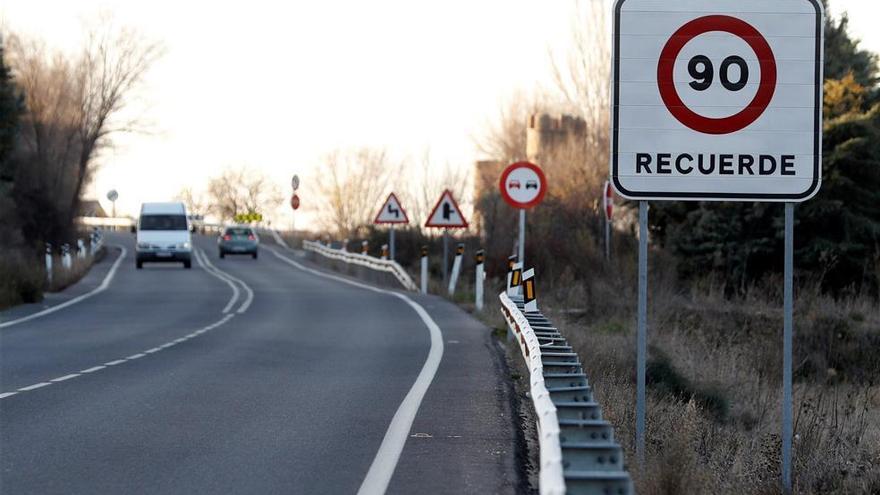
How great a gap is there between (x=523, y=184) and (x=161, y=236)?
32.7m

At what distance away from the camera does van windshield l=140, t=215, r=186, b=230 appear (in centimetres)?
4862

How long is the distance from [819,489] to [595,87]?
3989 centimetres

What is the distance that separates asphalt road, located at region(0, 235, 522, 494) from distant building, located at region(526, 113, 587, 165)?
24433 mm

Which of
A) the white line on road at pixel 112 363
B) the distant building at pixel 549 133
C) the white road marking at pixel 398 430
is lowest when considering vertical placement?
the white line on road at pixel 112 363

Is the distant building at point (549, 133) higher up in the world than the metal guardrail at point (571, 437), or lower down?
higher up

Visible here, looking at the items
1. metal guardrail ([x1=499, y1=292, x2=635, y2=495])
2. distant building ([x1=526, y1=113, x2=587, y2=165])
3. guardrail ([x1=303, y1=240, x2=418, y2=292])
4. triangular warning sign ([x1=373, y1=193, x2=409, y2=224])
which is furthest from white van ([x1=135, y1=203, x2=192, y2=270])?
metal guardrail ([x1=499, y1=292, x2=635, y2=495])

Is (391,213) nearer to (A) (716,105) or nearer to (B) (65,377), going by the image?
(B) (65,377)

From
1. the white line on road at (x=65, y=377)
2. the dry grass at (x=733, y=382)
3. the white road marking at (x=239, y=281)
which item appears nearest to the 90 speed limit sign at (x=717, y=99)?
the dry grass at (x=733, y=382)

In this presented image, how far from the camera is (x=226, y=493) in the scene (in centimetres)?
689

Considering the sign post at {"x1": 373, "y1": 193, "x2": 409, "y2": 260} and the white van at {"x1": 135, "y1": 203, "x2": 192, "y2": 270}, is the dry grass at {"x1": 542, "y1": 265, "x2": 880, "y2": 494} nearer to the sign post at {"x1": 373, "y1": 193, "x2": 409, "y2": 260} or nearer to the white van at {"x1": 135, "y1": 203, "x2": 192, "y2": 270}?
the sign post at {"x1": 373, "y1": 193, "x2": 409, "y2": 260}

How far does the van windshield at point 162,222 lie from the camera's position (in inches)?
1914

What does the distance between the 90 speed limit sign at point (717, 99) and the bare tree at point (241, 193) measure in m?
118

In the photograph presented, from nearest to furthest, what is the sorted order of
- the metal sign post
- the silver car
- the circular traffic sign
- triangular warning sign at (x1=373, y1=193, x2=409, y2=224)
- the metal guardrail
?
the metal guardrail → the metal sign post → the circular traffic sign → triangular warning sign at (x1=373, y1=193, x2=409, y2=224) → the silver car

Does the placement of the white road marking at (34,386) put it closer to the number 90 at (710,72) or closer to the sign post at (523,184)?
the number 90 at (710,72)
